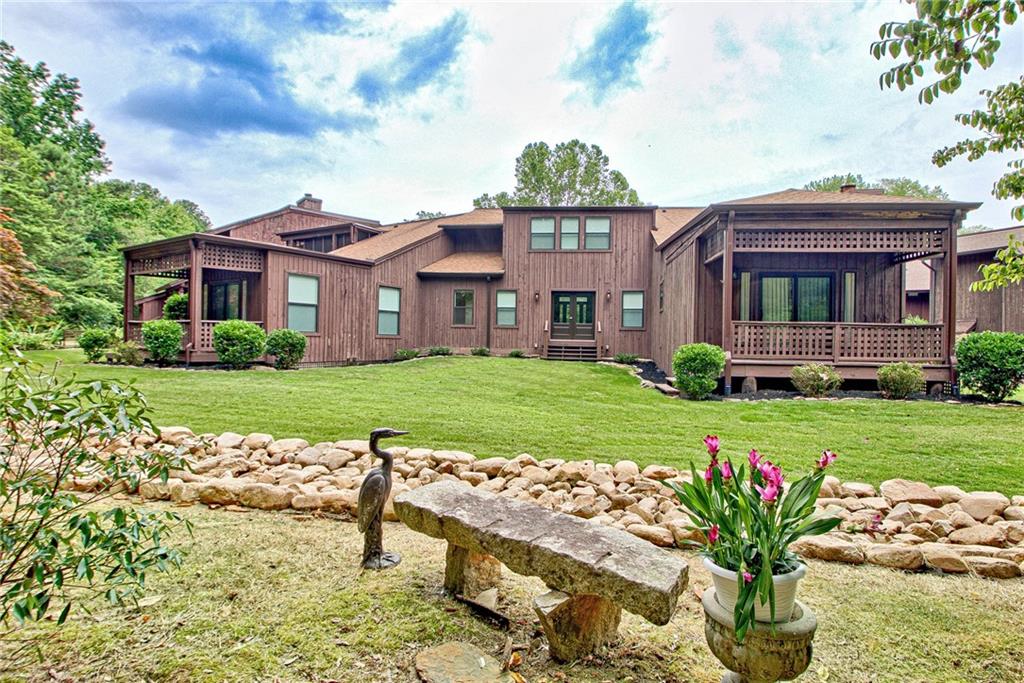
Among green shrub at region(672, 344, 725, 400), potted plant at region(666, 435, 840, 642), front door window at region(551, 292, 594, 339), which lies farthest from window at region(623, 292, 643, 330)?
potted plant at region(666, 435, 840, 642)

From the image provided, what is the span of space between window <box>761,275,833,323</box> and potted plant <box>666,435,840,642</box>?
11.0 meters

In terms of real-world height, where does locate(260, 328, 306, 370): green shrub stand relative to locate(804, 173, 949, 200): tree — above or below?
below

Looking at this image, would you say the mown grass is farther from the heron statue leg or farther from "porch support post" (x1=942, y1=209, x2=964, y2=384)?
"porch support post" (x1=942, y1=209, x2=964, y2=384)

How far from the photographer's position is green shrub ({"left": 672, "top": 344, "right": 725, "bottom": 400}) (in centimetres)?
866

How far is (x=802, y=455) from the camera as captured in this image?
5090 mm

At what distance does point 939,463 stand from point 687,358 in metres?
4.12

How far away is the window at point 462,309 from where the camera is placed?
16.6 metres

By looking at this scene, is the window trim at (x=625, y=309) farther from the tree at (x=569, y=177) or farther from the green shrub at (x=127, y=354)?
the tree at (x=569, y=177)

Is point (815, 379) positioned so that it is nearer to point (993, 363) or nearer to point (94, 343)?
point (993, 363)

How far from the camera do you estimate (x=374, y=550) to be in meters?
3.06

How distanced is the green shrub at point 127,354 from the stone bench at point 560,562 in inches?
494

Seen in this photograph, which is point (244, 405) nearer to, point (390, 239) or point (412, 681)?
point (412, 681)

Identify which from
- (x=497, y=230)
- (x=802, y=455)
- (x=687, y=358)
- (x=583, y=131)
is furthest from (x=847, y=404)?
(x=583, y=131)

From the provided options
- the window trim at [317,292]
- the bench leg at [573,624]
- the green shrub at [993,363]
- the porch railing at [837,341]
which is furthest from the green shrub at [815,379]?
the window trim at [317,292]
